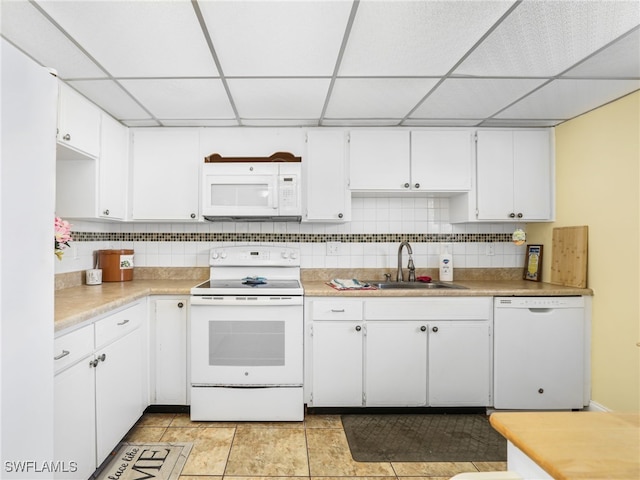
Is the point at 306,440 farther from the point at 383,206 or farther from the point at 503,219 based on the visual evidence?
the point at 503,219

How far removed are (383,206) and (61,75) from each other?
7.92 ft

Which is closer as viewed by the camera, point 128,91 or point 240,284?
point 128,91

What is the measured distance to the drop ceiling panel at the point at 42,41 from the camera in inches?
59.1

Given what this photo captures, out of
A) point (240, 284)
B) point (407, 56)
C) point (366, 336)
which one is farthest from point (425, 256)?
point (407, 56)

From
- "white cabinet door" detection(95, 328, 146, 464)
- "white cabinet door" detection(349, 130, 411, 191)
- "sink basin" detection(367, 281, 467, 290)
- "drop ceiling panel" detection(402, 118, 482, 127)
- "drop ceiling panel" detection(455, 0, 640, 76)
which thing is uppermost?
"drop ceiling panel" detection(455, 0, 640, 76)

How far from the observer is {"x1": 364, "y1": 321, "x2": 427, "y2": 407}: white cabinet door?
2.54 m

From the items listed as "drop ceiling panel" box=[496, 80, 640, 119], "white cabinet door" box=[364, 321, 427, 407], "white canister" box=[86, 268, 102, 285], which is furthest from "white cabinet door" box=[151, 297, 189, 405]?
"drop ceiling panel" box=[496, 80, 640, 119]

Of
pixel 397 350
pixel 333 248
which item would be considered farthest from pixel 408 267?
pixel 397 350

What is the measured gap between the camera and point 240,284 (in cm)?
275

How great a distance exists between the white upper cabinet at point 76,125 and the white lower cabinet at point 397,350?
178 cm

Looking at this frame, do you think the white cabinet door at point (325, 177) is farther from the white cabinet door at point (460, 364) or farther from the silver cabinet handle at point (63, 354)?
the silver cabinet handle at point (63, 354)

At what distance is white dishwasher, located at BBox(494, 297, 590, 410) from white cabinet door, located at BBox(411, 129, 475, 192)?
0.97 m

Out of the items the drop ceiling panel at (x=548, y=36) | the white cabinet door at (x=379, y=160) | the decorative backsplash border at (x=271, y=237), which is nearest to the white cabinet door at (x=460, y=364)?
the decorative backsplash border at (x=271, y=237)

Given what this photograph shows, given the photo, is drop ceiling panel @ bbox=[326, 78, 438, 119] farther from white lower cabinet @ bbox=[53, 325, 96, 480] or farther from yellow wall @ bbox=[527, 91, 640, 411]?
white lower cabinet @ bbox=[53, 325, 96, 480]
